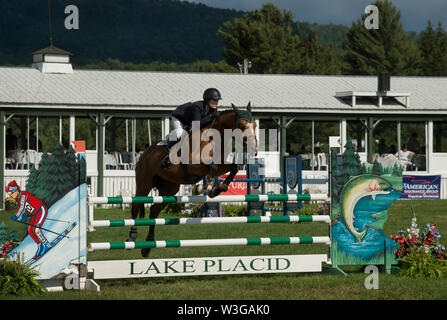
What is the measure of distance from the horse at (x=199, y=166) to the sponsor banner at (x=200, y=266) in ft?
3.00

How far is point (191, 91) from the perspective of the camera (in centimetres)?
2519

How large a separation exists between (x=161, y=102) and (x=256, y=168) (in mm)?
6736

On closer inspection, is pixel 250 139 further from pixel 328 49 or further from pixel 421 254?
pixel 328 49

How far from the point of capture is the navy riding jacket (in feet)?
28.6

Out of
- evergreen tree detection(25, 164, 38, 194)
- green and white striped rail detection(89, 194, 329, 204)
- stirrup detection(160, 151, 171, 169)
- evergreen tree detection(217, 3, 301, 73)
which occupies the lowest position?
green and white striped rail detection(89, 194, 329, 204)

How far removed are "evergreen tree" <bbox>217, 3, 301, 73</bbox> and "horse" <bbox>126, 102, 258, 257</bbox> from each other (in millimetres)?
46037

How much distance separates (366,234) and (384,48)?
57657 mm

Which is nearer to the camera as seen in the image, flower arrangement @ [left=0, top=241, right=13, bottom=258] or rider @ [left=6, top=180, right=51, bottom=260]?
flower arrangement @ [left=0, top=241, right=13, bottom=258]

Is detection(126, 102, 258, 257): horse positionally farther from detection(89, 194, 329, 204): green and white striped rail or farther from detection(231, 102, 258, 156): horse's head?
detection(89, 194, 329, 204): green and white striped rail

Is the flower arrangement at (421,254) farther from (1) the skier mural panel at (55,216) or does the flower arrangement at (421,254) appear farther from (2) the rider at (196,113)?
(1) the skier mural panel at (55,216)

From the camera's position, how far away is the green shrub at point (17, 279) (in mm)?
7258

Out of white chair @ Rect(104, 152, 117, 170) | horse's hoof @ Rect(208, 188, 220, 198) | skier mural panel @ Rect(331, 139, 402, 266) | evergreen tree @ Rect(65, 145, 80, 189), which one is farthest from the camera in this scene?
white chair @ Rect(104, 152, 117, 170)

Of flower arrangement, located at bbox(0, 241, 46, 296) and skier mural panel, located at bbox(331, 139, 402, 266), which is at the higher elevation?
skier mural panel, located at bbox(331, 139, 402, 266)

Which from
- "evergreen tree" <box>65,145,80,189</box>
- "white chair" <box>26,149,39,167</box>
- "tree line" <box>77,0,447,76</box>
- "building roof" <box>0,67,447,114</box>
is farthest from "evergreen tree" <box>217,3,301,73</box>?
"evergreen tree" <box>65,145,80,189</box>
